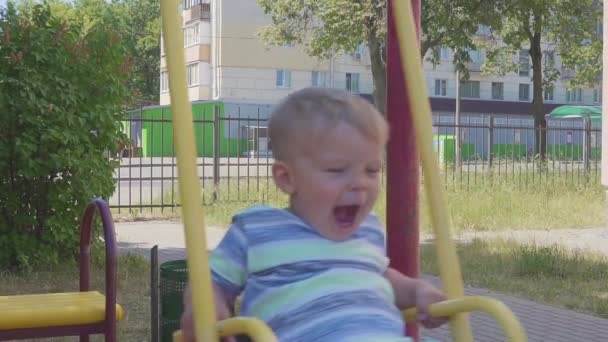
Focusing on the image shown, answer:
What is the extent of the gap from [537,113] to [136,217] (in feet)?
50.0

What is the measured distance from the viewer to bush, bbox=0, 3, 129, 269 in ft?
25.7

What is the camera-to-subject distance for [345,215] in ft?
7.96

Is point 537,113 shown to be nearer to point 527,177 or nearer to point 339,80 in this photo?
point 527,177

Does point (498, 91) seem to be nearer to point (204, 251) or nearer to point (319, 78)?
point (319, 78)

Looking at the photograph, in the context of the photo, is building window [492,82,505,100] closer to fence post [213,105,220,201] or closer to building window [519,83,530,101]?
A: building window [519,83,530,101]

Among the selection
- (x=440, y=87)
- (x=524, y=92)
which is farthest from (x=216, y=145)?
(x=524, y=92)

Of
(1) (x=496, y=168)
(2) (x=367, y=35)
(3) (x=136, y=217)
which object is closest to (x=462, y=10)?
(2) (x=367, y=35)

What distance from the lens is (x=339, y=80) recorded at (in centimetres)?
5181

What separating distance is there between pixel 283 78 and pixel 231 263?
49.0 metres

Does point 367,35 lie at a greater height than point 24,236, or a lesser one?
greater

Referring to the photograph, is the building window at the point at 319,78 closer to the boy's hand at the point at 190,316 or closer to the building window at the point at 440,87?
the building window at the point at 440,87

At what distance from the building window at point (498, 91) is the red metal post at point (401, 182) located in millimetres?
56155

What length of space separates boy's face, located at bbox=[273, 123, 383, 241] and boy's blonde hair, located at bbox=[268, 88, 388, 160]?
0.07 ft

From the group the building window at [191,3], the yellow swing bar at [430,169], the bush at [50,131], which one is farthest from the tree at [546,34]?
the building window at [191,3]
